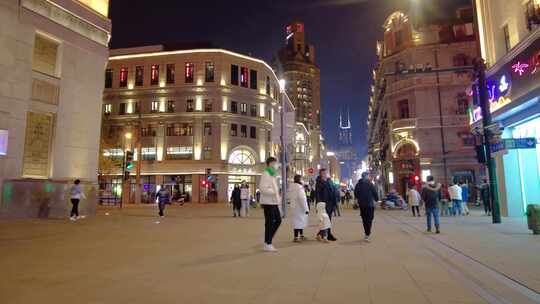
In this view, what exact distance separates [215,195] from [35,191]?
101ft

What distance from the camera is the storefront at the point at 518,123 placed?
13984mm

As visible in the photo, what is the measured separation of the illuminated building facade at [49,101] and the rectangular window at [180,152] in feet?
87.7

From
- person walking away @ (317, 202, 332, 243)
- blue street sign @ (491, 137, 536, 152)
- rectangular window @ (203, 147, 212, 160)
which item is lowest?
person walking away @ (317, 202, 332, 243)

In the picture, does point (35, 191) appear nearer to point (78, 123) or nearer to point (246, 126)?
point (78, 123)

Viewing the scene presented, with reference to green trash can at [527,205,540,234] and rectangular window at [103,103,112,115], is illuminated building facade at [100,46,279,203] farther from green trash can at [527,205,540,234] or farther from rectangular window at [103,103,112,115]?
green trash can at [527,205,540,234]

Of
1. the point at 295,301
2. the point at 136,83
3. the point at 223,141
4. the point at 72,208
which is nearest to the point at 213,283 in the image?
the point at 295,301

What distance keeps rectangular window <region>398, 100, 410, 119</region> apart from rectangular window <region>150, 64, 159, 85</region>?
32.1m

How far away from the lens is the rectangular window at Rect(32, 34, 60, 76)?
18.2 m

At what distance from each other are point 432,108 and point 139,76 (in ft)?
125

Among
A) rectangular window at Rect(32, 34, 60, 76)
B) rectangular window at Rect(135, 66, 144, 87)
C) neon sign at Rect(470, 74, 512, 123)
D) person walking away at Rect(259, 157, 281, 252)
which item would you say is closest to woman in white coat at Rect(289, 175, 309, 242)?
person walking away at Rect(259, 157, 281, 252)

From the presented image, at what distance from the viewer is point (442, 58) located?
138ft

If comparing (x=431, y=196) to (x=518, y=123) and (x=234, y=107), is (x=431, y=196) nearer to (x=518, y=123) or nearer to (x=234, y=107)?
(x=518, y=123)

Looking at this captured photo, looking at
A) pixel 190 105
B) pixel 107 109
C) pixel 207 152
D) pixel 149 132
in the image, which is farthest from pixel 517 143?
pixel 107 109

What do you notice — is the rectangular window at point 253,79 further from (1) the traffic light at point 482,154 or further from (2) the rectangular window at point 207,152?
(1) the traffic light at point 482,154
